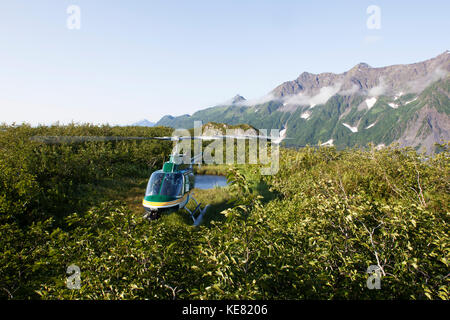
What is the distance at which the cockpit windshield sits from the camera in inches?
375

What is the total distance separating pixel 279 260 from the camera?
2.93 metres

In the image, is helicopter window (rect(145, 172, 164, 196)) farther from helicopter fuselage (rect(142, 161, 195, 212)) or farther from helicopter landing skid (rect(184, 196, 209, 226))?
helicopter landing skid (rect(184, 196, 209, 226))

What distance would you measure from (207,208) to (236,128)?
90.4 feet

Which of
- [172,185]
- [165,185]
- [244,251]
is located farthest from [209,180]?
[244,251]

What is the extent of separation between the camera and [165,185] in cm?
968

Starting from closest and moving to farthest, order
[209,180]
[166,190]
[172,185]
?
[166,190]
[172,185]
[209,180]

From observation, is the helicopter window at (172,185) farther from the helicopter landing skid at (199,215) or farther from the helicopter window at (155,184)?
the helicopter landing skid at (199,215)

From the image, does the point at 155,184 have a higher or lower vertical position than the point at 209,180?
higher

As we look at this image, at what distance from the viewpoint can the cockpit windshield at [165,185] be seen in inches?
375

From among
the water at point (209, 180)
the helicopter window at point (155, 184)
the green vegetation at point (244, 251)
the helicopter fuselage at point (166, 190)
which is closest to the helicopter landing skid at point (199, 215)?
the helicopter fuselage at point (166, 190)

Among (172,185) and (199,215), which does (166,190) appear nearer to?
(172,185)

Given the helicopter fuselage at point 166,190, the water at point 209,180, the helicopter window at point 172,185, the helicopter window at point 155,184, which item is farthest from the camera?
the water at point 209,180

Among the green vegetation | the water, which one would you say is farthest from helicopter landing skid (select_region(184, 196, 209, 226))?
the water
